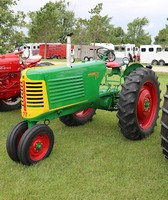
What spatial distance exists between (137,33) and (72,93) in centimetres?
5621

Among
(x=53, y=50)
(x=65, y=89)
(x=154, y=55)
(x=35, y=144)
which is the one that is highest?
(x=53, y=50)

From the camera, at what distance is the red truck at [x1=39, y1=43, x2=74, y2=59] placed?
37.4 metres

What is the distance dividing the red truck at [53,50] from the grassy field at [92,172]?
110ft

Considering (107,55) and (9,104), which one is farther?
(9,104)

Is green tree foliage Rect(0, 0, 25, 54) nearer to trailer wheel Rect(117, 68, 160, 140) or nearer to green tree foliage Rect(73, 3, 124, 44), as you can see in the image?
trailer wheel Rect(117, 68, 160, 140)

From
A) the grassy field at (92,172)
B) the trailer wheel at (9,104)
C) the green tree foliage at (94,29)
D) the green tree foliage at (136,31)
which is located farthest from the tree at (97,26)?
the grassy field at (92,172)

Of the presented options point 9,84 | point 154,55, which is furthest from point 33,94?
point 154,55

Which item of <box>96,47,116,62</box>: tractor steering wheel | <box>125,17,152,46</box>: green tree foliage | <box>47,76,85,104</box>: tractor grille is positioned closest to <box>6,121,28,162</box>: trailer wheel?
<box>47,76,85,104</box>: tractor grille

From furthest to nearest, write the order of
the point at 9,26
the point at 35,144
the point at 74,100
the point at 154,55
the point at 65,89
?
the point at 154,55 → the point at 9,26 → the point at 74,100 → the point at 65,89 → the point at 35,144

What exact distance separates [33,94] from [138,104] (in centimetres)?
167

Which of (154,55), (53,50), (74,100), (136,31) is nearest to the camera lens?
(74,100)

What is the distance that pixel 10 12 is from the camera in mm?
9141

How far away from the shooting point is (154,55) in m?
27.3

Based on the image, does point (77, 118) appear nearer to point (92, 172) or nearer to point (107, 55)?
point (107, 55)
